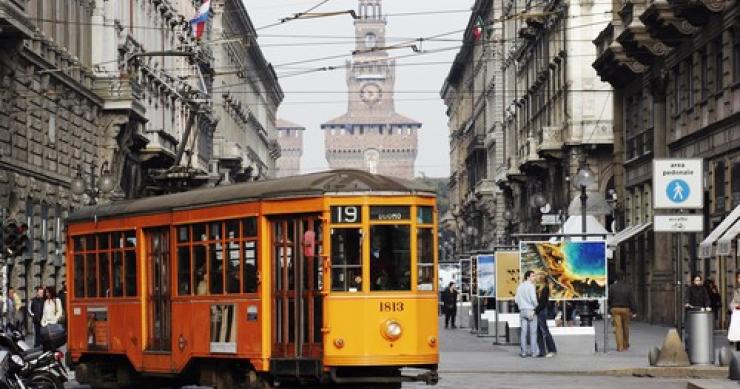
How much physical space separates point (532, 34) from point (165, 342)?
58.7m

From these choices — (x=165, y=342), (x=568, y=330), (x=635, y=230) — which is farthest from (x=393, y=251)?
(x=635, y=230)

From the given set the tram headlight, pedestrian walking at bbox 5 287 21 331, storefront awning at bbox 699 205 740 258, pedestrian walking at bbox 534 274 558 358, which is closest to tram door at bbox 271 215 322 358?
the tram headlight

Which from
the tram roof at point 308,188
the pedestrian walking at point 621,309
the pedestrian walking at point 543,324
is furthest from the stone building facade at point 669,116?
the tram roof at point 308,188

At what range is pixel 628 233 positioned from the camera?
186ft

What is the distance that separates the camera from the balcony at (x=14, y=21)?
145ft

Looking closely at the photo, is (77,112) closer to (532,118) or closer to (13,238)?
(13,238)

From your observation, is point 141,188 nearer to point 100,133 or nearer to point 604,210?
point 100,133

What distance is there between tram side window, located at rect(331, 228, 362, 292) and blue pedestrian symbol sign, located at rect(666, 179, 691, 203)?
9.85 metres

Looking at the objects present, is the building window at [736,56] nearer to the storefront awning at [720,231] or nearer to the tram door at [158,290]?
the storefront awning at [720,231]

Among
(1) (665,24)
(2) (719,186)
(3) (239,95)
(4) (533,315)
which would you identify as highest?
(3) (239,95)

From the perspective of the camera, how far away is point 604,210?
60750 millimetres

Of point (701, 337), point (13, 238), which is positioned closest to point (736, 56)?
point (701, 337)

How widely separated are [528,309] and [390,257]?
52.8ft

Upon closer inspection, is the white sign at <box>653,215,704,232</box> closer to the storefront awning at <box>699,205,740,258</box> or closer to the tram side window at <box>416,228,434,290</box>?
the tram side window at <box>416,228,434,290</box>
